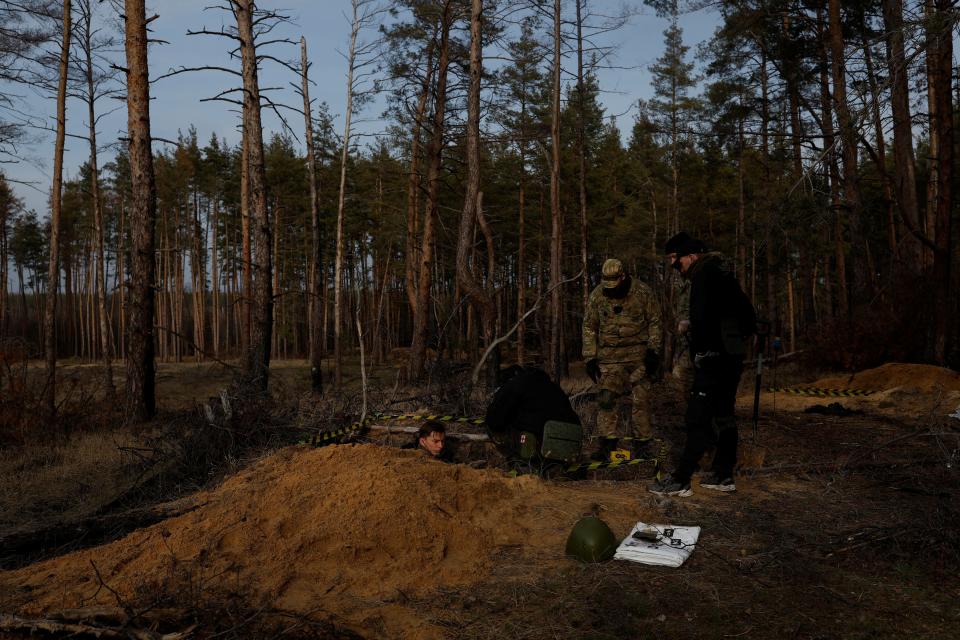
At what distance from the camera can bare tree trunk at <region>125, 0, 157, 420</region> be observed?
33.6 ft

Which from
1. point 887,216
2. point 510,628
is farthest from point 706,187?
point 510,628

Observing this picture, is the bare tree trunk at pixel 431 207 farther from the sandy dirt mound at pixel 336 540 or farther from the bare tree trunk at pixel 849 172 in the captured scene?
the sandy dirt mound at pixel 336 540

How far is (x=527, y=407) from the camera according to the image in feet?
19.7

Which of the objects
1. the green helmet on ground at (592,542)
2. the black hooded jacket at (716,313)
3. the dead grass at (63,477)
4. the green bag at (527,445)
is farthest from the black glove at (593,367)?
the dead grass at (63,477)

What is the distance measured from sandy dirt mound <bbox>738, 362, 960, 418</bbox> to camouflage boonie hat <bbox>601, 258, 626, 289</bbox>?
18.0 feet

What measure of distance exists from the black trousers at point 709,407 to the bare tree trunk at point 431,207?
37.7 ft

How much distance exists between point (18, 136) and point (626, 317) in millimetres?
16904

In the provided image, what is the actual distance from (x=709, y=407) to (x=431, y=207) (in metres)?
12.5

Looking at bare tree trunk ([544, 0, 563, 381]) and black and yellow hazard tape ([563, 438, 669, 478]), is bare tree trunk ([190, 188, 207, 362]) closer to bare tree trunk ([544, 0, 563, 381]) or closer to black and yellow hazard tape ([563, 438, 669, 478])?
bare tree trunk ([544, 0, 563, 381])

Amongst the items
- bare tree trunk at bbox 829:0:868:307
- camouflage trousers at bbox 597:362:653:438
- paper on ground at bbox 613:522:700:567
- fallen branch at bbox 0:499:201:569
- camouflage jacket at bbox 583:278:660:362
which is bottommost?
fallen branch at bbox 0:499:201:569

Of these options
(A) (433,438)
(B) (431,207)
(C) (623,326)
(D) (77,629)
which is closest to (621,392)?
(C) (623,326)

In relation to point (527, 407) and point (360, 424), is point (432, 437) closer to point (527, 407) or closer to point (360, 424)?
point (527, 407)

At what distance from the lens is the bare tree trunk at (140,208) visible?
33.6 ft

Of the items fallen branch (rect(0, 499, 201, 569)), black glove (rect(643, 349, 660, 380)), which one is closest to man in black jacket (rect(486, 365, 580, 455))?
black glove (rect(643, 349, 660, 380))
